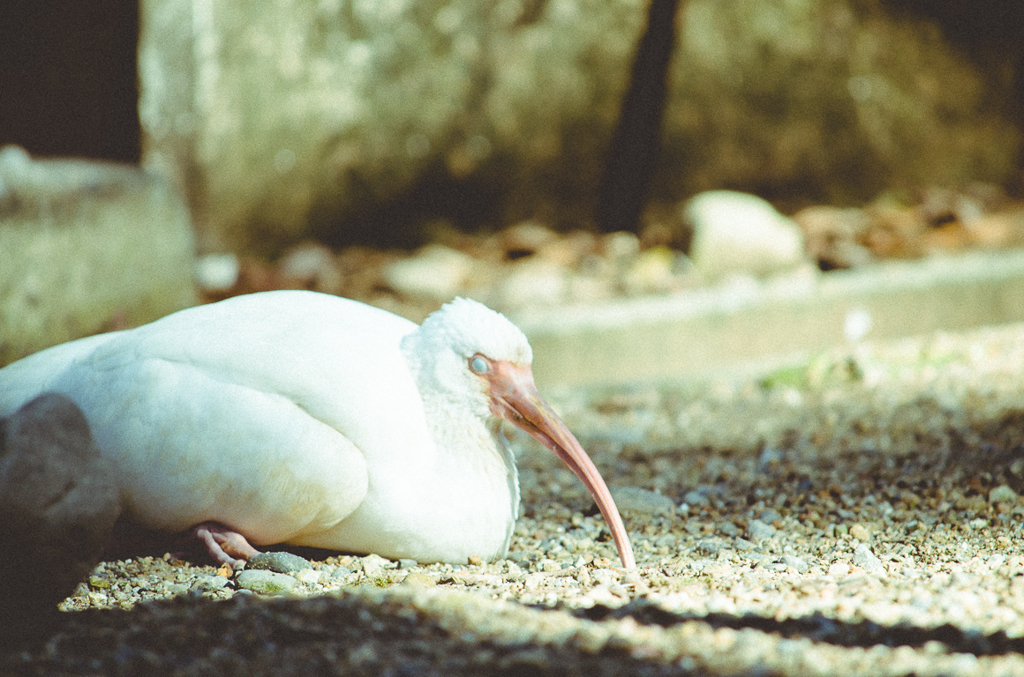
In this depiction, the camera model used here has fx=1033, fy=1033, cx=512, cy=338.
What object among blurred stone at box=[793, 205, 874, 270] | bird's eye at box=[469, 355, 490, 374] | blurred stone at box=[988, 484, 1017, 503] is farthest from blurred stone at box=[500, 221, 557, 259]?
blurred stone at box=[988, 484, 1017, 503]

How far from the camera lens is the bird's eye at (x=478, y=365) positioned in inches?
113

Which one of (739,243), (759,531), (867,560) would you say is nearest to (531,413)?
(759,531)

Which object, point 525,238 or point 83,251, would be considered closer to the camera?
point 83,251

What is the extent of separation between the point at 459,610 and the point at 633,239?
14.7ft

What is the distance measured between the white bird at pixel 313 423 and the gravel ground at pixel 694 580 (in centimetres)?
12

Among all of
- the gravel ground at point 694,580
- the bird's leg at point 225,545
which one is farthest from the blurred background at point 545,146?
the bird's leg at point 225,545

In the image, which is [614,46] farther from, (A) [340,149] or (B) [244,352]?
(B) [244,352]

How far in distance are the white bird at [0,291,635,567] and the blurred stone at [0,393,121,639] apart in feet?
1.30

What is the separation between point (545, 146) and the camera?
6324mm

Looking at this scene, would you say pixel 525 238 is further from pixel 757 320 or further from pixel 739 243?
pixel 757 320

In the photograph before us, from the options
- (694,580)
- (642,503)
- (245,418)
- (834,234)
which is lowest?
(694,580)

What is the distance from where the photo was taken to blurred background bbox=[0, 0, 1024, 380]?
5344 millimetres

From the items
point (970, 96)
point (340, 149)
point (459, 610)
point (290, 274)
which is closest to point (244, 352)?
point (459, 610)

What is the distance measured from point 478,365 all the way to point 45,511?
1.18 m
